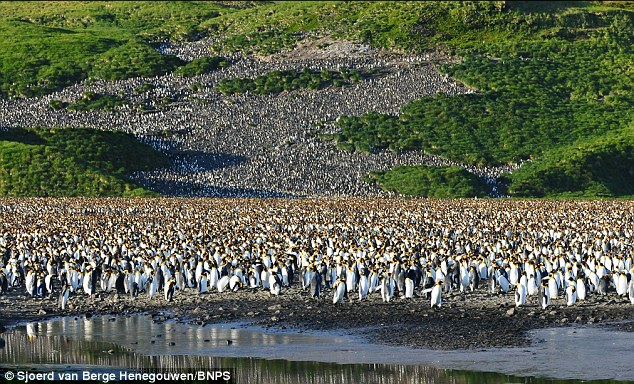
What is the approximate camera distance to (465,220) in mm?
45062

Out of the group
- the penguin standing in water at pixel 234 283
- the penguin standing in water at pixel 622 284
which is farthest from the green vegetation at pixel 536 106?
the penguin standing in water at pixel 622 284

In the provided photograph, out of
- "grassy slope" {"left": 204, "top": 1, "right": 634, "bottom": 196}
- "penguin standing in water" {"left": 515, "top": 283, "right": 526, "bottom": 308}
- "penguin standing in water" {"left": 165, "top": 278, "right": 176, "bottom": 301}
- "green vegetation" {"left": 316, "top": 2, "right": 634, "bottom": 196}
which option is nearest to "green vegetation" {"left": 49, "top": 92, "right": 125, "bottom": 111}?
"grassy slope" {"left": 204, "top": 1, "right": 634, "bottom": 196}

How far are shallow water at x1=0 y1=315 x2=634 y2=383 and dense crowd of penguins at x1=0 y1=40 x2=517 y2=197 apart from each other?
50.5 meters

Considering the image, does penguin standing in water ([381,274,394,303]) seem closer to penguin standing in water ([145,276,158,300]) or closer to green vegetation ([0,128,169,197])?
penguin standing in water ([145,276,158,300])

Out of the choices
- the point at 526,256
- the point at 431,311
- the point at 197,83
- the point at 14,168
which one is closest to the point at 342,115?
the point at 197,83

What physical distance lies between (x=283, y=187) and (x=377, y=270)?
159 ft

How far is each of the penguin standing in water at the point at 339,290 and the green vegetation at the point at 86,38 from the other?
86.5m

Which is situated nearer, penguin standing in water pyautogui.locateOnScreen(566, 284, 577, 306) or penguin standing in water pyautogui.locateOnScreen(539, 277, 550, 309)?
penguin standing in water pyautogui.locateOnScreen(539, 277, 550, 309)

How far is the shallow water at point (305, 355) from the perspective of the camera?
17.8 m

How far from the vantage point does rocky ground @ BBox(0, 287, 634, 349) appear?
69.1 ft

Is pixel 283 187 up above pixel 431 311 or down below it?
above

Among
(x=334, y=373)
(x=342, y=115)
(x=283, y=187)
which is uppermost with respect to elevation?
(x=342, y=115)

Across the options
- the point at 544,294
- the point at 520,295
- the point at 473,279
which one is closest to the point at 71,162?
the point at 473,279

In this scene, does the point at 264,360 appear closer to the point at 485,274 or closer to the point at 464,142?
the point at 485,274
